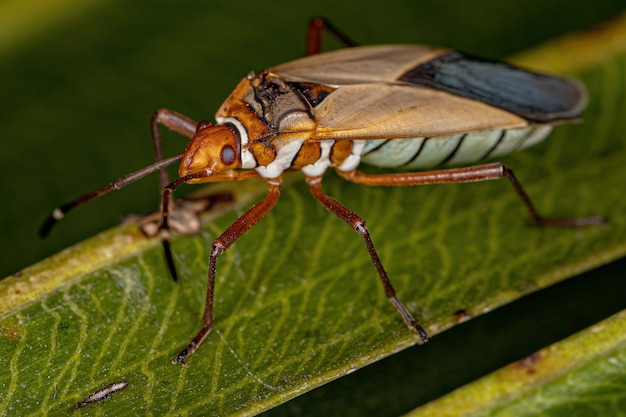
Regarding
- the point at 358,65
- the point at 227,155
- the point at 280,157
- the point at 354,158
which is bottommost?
the point at 354,158

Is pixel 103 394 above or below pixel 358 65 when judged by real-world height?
below

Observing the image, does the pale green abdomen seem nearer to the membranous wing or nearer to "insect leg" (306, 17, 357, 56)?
the membranous wing

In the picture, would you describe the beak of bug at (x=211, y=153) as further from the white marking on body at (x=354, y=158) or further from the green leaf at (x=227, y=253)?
the white marking on body at (x=354, y=158)

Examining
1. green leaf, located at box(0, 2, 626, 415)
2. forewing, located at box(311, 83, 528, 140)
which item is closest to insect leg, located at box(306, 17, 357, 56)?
green leaf, located at box(0, 2, 626, 415)

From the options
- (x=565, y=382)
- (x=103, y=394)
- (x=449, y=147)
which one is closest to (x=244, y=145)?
(x=449, y=147)

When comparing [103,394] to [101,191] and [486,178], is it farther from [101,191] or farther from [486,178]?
[486,178]

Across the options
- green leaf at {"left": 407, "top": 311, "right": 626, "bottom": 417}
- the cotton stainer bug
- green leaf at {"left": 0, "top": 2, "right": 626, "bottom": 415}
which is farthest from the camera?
the cotton stainer bug
